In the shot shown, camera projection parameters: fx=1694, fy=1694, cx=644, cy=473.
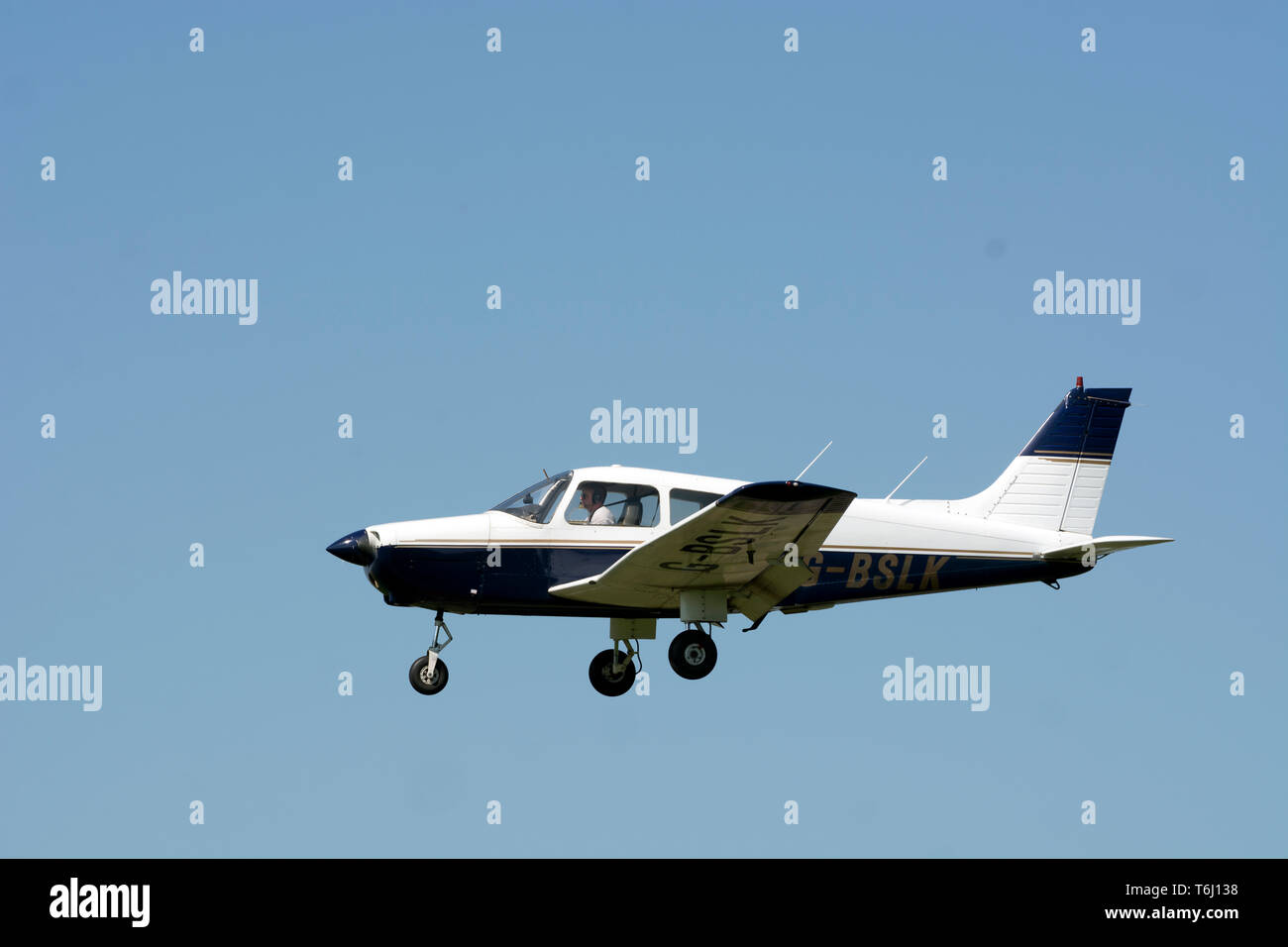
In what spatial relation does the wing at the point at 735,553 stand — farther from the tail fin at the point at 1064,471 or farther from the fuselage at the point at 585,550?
the tail fin at the point at 1064,471

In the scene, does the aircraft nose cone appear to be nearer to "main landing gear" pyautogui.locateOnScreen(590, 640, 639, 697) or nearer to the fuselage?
the fuselage

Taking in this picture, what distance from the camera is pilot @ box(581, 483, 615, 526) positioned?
2092 centimetres

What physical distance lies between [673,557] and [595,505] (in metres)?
1.57

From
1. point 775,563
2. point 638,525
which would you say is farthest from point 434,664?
point 775,563

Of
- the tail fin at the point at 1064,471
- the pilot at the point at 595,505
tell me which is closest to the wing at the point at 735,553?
the pilot at the point at 595,505

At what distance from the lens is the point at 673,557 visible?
1983cm

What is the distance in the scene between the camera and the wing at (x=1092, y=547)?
858 inches

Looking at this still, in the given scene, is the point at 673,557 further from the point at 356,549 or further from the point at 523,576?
the point at 356,549

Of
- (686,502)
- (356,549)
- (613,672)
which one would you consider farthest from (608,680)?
(356,549)

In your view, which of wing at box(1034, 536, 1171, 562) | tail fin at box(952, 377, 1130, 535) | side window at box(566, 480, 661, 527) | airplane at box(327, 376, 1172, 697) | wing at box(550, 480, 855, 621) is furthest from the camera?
tail fin at box(952, 377, 1130, 535)


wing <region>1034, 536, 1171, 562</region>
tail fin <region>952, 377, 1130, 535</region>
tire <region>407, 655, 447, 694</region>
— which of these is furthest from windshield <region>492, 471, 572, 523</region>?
wing <region>1034, 536, 1171, 562</region>

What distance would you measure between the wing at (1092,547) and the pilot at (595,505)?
5818 mm

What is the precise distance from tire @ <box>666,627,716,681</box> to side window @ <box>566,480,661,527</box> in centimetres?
151

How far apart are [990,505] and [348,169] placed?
10997 mm
